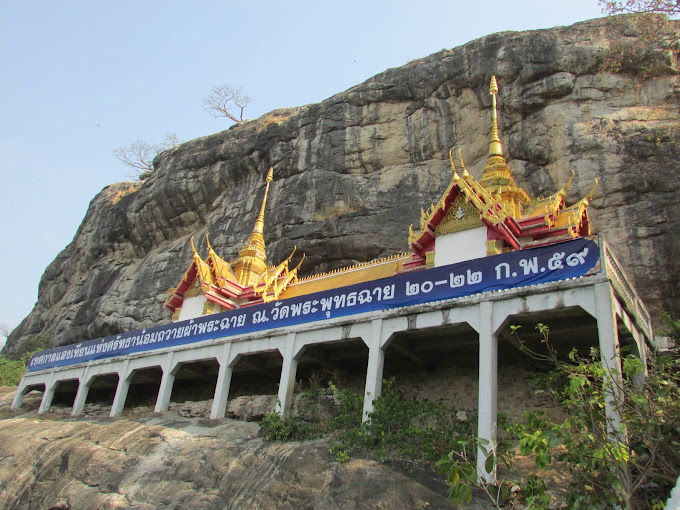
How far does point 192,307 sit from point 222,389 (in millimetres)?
7110

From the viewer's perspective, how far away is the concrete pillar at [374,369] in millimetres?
12367

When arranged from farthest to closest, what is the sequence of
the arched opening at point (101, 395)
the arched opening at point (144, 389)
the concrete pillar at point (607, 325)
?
the arched opening at point (101, 395), the arched opening at point (144, 389), the concrete pillar at point (607, 325)

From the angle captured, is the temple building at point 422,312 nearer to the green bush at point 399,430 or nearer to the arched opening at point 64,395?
the arched opening at point 64,395

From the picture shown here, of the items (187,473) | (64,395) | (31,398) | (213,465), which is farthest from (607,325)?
(31,398)

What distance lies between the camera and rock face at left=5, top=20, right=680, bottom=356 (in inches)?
765

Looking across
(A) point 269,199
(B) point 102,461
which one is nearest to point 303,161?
(A) point 269,199

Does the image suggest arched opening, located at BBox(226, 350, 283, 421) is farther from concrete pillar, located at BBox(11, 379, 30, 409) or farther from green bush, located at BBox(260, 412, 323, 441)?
concrete pillar, located at BBox(11, 379, 30, 409)

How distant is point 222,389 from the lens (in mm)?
15594

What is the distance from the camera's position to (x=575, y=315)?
1135cm

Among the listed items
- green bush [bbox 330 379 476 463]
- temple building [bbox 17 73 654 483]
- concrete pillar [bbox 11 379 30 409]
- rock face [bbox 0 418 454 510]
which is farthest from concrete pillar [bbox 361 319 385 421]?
concrete pillar [bbox 11 379 30 409]

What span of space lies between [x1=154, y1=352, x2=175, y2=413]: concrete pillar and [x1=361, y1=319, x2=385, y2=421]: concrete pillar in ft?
23.3

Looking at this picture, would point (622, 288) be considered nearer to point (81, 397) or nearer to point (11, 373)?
point (81, 397)

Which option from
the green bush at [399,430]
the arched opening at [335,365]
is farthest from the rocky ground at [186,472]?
the arched opening at [335,365]

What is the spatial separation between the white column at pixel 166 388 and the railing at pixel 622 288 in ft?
39.6
